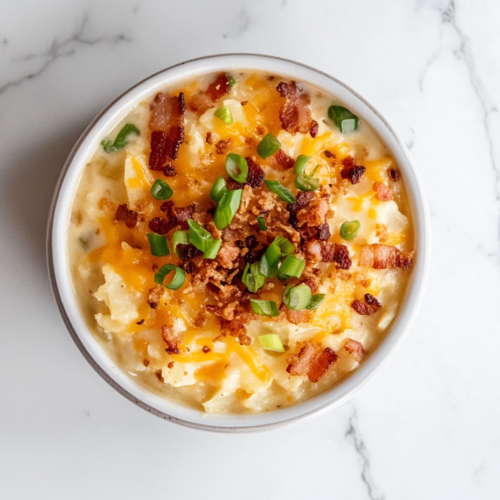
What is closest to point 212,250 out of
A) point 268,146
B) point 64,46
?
point 268,146

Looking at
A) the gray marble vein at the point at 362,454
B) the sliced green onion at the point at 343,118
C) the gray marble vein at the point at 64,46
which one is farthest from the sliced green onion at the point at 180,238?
the gray marble vein at the point at 362,454

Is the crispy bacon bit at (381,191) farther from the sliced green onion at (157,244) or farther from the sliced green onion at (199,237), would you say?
the sliced green onion at (157,244)

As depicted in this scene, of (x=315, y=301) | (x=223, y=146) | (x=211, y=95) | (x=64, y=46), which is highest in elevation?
(x=64, y=46)

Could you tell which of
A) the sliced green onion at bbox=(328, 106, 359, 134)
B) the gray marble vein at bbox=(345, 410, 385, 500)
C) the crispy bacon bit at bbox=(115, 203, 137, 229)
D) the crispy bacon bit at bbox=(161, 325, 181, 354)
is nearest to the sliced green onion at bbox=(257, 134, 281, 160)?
the sliced green onion at bbox=(328, 106, 359, 134)

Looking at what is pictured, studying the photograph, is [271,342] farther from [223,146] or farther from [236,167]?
[223,146]

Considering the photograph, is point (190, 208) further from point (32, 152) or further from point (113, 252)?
point (32, 152)
